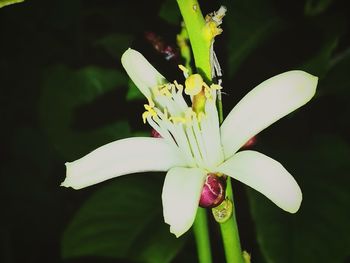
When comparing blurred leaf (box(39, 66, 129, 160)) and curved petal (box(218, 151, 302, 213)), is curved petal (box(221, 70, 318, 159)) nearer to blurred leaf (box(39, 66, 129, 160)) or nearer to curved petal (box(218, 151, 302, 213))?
curved petal (box(218, 151, 302, 213))

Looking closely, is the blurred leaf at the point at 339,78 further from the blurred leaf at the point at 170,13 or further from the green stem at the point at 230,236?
the green stem at the point at 230,236

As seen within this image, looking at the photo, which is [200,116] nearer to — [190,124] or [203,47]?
[190,124]

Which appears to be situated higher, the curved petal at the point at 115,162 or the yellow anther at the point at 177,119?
the yellow anther at the point at 177,119

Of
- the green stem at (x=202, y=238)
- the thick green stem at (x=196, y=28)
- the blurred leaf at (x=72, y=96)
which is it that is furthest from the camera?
the blurred leaf at (x=72, y=96)

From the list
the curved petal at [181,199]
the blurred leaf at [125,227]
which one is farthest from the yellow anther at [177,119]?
the blurred leaf at [125,227]

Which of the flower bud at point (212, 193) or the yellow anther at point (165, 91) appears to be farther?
the yellow anther at point (165, 91)

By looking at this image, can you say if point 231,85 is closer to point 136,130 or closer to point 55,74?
point 136,130

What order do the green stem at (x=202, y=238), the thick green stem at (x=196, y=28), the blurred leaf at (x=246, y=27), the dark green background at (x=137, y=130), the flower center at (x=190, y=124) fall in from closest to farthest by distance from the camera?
1. the thick green stem at (x=196, y=28)
2. the flower center at (x=190, y=124)
3. the green stem at (x=202, y=238)
4. the dark green background at (x=137, y=130)
5. the blurred leaf at (x=246, y=27)

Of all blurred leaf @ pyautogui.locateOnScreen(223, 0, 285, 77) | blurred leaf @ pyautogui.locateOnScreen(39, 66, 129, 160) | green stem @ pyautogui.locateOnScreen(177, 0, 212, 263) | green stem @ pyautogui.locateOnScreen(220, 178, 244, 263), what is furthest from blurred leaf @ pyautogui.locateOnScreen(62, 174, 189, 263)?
green stem @ pyautogui.locateOnScreen(177, 0, 212, 263)
